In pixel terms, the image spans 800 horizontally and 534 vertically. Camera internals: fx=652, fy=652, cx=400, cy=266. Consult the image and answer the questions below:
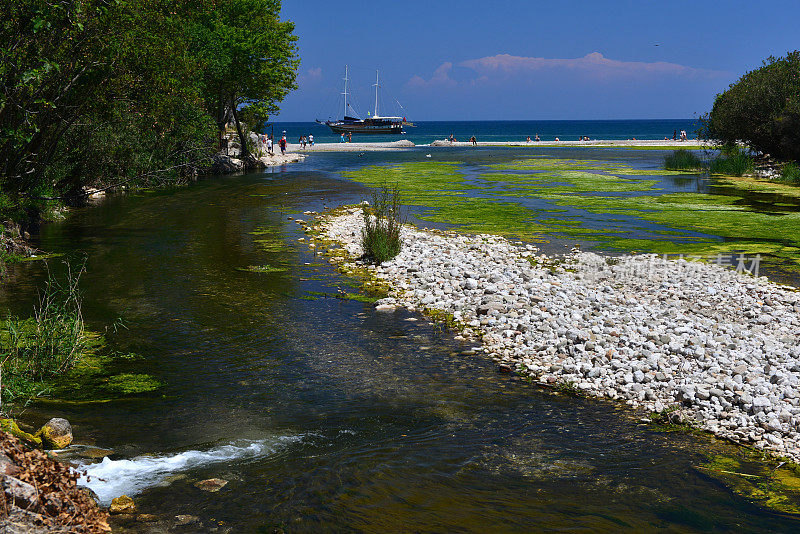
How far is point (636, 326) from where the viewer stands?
1112 cm

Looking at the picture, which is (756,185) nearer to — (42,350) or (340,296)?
(340,296)

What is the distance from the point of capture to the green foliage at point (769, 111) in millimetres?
43656

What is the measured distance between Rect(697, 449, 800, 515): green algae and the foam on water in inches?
189

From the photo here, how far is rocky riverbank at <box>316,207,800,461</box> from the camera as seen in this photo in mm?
8484

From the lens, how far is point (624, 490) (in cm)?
681

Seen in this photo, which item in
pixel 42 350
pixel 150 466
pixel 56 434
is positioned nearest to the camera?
pixel 150 466

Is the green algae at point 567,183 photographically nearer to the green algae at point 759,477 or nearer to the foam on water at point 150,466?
the green algae at point 759,477

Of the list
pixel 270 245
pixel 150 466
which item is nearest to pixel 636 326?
pixel 150 466

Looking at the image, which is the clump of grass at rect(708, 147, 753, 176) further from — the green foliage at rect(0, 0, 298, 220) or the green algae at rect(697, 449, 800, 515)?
the green algae at rect(697, 449, 800, 515)

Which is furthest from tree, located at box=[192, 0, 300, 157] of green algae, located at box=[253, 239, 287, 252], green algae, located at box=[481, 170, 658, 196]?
green algae, located at box=[253, 239, 287, 252]

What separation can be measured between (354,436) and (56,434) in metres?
3.43

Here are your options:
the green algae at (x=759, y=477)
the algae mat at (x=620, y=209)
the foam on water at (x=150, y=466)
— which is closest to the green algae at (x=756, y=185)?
the algae mat at (x=620, y=209)

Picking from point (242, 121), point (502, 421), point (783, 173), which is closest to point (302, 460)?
point (502, 421)

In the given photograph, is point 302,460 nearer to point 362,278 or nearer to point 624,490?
point 624,490
